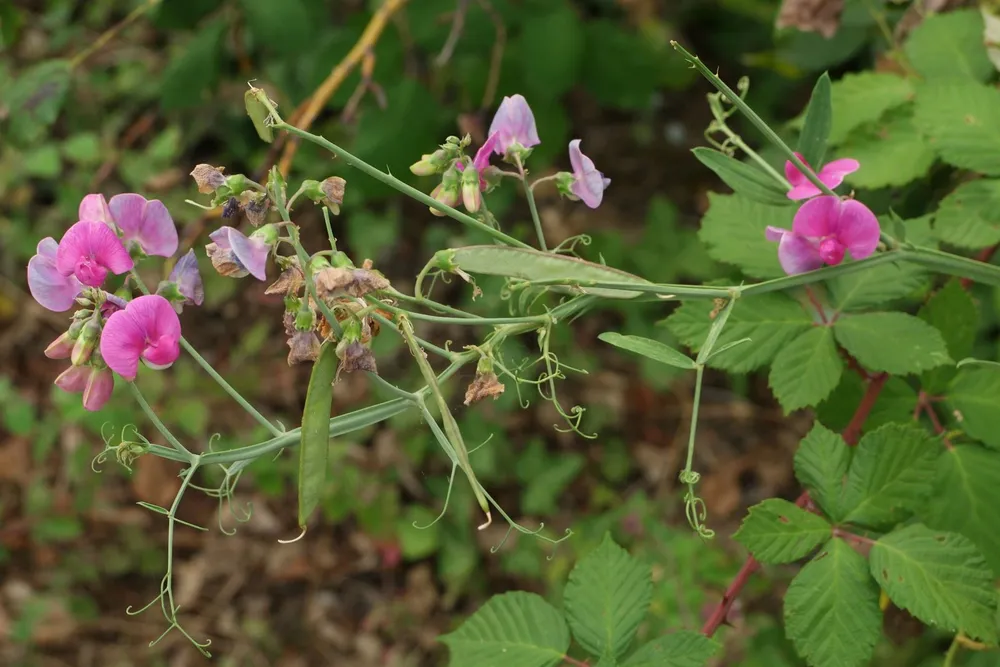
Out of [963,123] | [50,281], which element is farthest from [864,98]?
[50,281]

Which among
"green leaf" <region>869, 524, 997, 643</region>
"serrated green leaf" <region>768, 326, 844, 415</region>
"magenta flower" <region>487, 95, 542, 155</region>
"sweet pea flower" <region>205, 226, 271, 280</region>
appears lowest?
"green leaf" <region>869, 524, 997, 643</region>

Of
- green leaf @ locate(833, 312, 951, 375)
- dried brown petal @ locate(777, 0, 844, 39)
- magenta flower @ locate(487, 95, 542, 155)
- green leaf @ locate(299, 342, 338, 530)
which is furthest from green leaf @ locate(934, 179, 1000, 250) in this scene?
green leaf @ locate(299, 342, 338, 530)

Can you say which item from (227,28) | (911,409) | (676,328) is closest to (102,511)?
(227,28)

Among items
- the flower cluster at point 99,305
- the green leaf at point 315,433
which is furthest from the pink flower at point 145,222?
the green leaf at point 315,433

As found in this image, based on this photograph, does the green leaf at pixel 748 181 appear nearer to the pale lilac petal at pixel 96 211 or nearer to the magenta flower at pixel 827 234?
the magenta flower at pixel 827 234

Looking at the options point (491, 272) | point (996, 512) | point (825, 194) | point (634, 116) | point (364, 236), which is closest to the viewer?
point (491, 272)

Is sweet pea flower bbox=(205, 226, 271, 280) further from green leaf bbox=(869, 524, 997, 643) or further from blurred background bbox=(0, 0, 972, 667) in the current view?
blurred background bbox=(0, 0, 972, 667)

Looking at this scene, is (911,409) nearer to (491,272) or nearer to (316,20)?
(491,272)
